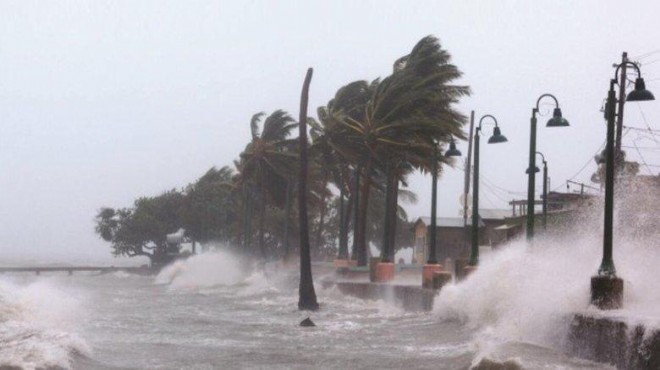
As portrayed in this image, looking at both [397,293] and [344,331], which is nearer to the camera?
[344,331]

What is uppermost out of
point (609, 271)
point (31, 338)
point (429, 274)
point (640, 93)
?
point (640, 93)

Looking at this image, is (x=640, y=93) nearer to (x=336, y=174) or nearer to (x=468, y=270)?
(x=468, y=270)

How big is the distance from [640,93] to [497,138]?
9.04 m

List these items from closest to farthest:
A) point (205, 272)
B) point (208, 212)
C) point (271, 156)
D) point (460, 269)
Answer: point (460, 269) < point (271, 156) < point (205, 272) < point (208, 212)

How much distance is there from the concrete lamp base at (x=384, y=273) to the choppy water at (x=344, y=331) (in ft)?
15.0

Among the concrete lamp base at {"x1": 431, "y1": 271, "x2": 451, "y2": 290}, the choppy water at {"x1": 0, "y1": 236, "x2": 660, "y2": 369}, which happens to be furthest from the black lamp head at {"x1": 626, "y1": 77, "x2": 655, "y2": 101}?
the concrete lamp base at {"x1": 431, "y1": 271, "x2": 451, "y2": 290}

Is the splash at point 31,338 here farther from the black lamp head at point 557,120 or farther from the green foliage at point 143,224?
the green foliage at point 143,224

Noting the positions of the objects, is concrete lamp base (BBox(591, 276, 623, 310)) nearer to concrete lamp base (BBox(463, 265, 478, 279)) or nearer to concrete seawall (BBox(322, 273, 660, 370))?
concrete seawall (BBox(322, 273, 660, 370))

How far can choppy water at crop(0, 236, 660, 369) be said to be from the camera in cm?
1576

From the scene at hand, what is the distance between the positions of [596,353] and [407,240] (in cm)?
8881

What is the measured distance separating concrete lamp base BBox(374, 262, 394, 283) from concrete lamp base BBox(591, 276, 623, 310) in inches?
915

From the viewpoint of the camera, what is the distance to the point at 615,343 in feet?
43.3

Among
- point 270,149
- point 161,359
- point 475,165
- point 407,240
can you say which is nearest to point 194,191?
point 407,240

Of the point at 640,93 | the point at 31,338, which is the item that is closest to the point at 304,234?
the point at 640,93
